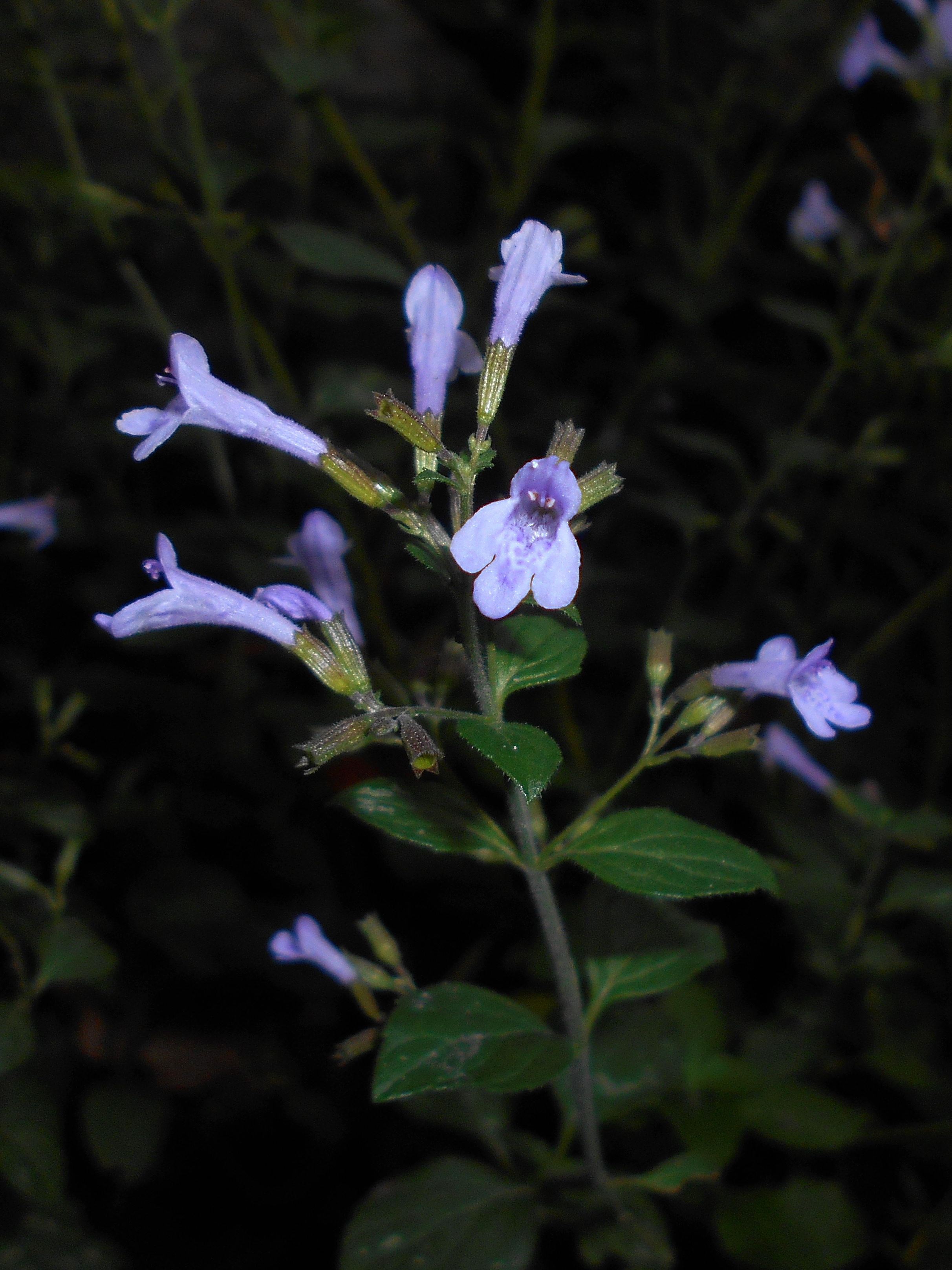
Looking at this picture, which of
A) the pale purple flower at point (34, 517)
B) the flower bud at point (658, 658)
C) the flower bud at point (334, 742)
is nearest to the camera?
the flower bud at point (334, 742)

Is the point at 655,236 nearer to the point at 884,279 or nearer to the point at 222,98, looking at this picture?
the point at 884,279

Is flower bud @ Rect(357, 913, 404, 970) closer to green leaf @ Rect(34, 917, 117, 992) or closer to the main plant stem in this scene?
the main plant stem

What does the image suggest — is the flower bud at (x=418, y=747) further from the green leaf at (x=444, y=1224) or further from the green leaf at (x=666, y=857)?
the green leaf at (x=444, y=1224)

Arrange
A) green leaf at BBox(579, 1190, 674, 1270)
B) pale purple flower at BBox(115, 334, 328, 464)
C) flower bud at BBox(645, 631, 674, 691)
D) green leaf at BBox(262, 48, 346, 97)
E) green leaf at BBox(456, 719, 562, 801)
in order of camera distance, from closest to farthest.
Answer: green leaf at BBox(456, 719, 562, 801) < pale purple flower at BBox(115, 334, 328, 464) < flower bud at BBox(645, 631, 674, 691) < green leaf at BBox(579, 1190, 674, 1270) < green leaf at BBox(262, 48, 346, 97)

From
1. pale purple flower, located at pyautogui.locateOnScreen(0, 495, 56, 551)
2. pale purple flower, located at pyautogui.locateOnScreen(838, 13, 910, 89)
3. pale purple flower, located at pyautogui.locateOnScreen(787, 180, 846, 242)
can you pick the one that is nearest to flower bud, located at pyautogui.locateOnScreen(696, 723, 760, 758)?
pale purple flower, located at pyautogui.locateOnScreen(0, 495, 56, 551)

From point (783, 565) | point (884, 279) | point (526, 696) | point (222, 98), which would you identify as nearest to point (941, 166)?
point (884, 279)

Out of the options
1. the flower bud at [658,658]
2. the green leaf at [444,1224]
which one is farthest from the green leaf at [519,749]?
the green leaf at [444,1224]
